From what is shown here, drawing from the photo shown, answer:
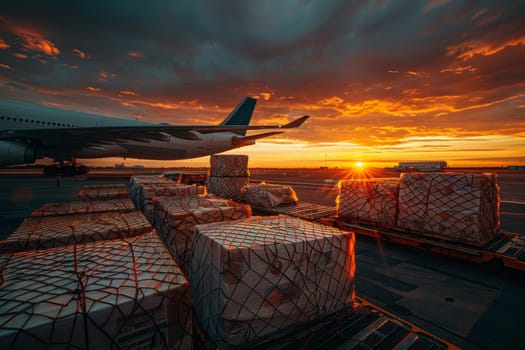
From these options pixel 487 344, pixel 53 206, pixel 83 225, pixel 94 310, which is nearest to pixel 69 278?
pixel 94 310

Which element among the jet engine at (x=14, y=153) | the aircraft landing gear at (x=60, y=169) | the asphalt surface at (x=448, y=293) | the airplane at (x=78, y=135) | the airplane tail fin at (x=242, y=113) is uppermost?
the airplane tail fin at (x=242, y=113)

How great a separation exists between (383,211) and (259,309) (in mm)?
4954

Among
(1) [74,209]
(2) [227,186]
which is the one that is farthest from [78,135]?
(1) [74,209]

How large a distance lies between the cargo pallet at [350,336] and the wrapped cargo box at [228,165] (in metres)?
7.56

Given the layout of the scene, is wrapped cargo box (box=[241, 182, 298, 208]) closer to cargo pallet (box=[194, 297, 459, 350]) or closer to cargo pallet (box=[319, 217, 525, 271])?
cargo pallet (box=[319, 217, 525, 271])

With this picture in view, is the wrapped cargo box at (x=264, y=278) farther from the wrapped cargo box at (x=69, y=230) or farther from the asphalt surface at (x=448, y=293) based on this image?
the asphalt surface at (x=448, y=293)

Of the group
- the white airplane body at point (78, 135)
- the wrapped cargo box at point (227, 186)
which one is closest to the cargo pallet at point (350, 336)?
the wrapped cargo box at point (227, 186)

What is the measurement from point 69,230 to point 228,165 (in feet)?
22.7

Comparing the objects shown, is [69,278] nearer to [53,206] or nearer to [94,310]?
[94,310]

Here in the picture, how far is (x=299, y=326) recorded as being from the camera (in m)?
2.25

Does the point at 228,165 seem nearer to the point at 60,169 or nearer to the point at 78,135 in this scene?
the point at 78,135

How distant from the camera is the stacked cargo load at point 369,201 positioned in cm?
569

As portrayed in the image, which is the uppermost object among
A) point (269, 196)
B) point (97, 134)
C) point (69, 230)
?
point (97, 134)

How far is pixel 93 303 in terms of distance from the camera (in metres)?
1.44
